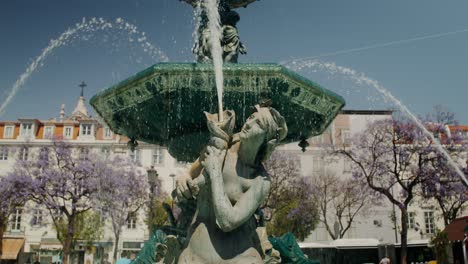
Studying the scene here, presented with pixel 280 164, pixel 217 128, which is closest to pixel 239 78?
pixel 217 128

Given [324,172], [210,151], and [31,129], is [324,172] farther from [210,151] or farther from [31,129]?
[210,151]

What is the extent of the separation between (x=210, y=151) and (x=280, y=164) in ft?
93.5

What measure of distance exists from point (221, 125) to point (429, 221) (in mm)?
46309

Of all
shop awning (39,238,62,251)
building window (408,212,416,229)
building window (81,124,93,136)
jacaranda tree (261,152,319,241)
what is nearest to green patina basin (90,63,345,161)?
jacaranda tree (261,152,319,241)

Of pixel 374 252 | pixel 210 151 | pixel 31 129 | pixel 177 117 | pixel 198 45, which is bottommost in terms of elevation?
pixel 374 252

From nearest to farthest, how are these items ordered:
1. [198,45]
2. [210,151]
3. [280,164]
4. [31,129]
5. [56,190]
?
[210,151] → [198,45] → [56,190] → [280,164] → [31,129]

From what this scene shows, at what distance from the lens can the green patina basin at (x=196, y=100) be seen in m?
5.02

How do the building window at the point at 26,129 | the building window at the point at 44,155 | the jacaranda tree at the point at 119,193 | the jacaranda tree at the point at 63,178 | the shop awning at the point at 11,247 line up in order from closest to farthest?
the jacaranda tree at the point at 63,178 → the building window at the point at 44,155 → the jacaranda tree at the point at 119,193 → the shop awning at the point at 11,247 → the building window at the point at 26,129

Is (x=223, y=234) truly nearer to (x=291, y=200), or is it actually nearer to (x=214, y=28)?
(x=214, y=28)

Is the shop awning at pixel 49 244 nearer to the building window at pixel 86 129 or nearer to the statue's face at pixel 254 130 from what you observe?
the building window at pixel 86 129

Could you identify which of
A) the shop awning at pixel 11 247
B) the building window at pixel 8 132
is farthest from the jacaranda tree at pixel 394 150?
the building window at pixel 8 132

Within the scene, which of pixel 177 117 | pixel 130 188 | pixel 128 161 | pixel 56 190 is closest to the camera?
pixel 177 117

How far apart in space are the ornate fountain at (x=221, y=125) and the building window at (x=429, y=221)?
42883 mm

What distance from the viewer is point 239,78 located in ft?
16.6
